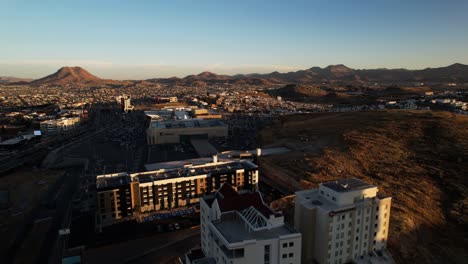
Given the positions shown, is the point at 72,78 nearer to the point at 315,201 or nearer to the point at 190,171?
the point at 190,171

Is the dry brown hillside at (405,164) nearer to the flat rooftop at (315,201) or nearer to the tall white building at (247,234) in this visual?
the flat rooftop at (315,201)

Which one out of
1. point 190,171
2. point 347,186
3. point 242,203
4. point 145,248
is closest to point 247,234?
point 242,203

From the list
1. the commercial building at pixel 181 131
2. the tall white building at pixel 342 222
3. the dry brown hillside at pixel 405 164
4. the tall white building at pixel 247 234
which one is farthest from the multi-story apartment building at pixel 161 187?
the commercial building at pixel 181 131

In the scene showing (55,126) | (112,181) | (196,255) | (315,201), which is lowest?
(196,255)

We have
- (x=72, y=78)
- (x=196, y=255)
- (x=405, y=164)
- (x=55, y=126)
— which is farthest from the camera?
(x=72, y=78)

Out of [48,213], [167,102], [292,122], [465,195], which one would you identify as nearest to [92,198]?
[48,213]

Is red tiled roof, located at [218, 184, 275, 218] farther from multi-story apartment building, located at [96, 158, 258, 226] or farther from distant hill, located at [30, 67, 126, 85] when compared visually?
distant hill, located at [30, 67, 126, 85]

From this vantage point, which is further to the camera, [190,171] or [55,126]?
[55,126]

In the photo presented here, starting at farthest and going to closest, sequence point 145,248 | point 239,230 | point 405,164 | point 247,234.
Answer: point 405,164 < point 145,248 < point 239,230 < point 247,234
